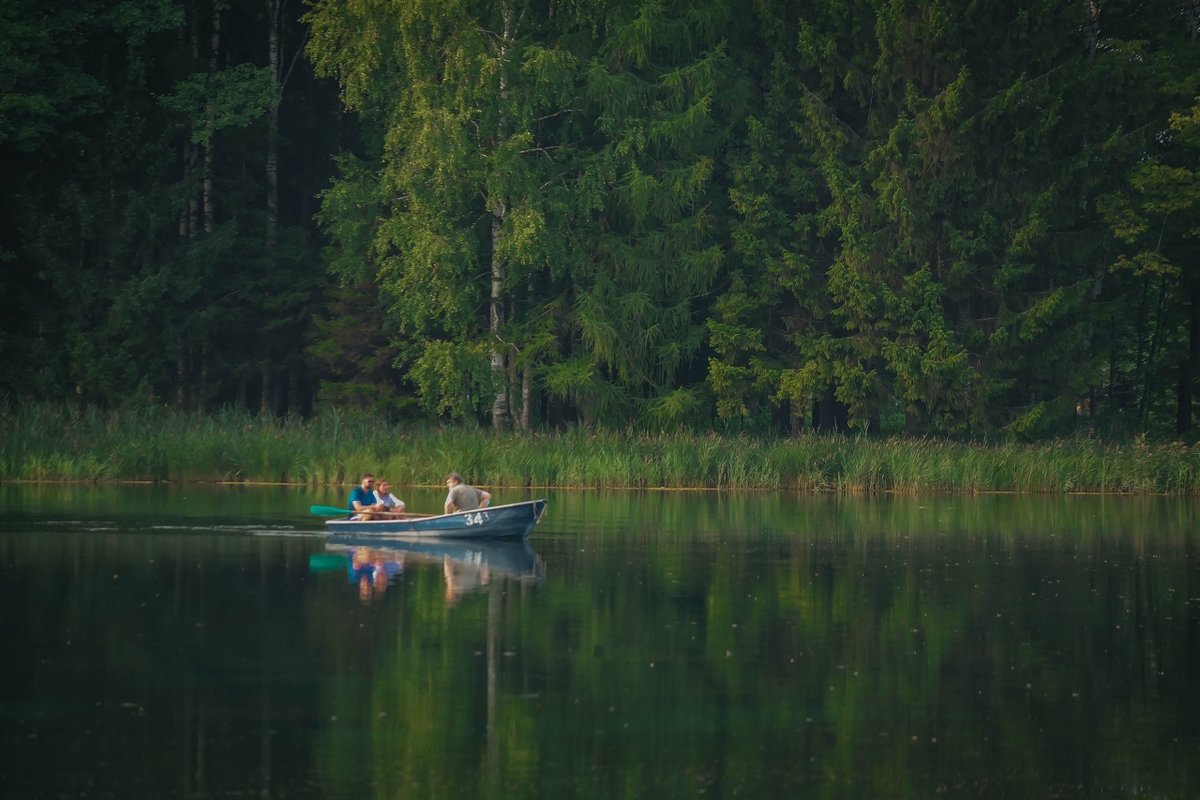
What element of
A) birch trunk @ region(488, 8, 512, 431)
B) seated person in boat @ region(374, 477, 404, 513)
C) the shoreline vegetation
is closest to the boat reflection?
seated person in boat @ region(374, 477, 404, 513)

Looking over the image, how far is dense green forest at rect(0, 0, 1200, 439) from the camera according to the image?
165 ft

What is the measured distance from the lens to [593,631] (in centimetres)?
1862

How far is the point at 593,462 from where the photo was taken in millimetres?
42031

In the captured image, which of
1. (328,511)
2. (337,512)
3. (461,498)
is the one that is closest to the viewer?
(461,498)

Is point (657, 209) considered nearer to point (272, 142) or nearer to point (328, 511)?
point (272, 142)

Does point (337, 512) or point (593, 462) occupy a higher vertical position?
point (593, 462)

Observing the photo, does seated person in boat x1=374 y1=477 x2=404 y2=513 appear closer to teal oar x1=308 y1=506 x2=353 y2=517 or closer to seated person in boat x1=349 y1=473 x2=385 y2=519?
seated person in boat x1=349 y1=473 x2=385 y2=519

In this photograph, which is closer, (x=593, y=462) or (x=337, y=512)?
(x=337, y=512)

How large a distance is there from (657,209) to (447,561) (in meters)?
26.9

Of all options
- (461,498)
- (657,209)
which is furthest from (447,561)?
(657,209)

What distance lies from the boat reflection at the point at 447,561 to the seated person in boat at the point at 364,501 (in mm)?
669

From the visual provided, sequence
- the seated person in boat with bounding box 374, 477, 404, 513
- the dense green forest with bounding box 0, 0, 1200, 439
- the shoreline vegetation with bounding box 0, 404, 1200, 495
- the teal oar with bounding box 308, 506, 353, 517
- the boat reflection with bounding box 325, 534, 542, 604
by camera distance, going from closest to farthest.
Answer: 1. the boat reflection with bounding box 325, 534, 542, 604
2. the teal oar with bounding box 308, 506, 353, 517
3. the seated person in boat with bounding box 374, 477, 404, 513
4. the shoreline vegetation with bounding box 0, 404, 1200, 495
5. the dense green forest with bounding box 0, 0, 1200, 439

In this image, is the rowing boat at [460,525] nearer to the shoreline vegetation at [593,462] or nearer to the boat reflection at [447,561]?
the boat reflection at [447,561]

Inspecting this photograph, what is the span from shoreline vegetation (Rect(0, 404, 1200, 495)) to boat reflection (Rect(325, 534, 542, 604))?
40.2ft
